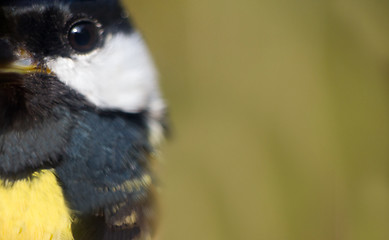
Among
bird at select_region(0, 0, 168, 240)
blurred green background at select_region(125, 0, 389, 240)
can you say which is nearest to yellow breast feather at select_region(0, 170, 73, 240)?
bird at select_region(0, 0, 168, 240)

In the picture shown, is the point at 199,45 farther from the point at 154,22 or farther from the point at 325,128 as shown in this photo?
the point at 325,128

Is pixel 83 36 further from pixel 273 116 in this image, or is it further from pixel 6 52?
pixel 273 116

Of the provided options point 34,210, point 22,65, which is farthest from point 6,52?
Result: point 34,210

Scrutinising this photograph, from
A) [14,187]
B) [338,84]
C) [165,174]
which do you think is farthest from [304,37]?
[14,187]

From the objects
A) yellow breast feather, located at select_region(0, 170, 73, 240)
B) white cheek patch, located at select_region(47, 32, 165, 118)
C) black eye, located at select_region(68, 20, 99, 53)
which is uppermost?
black eye, located at select_region(68, 20, 99, 53)

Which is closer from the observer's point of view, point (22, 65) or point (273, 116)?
point (22, 65)

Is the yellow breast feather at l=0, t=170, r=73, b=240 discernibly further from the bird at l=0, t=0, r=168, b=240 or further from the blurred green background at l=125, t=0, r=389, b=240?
the blurred green background at l=125, t=0, r=389, b=240
